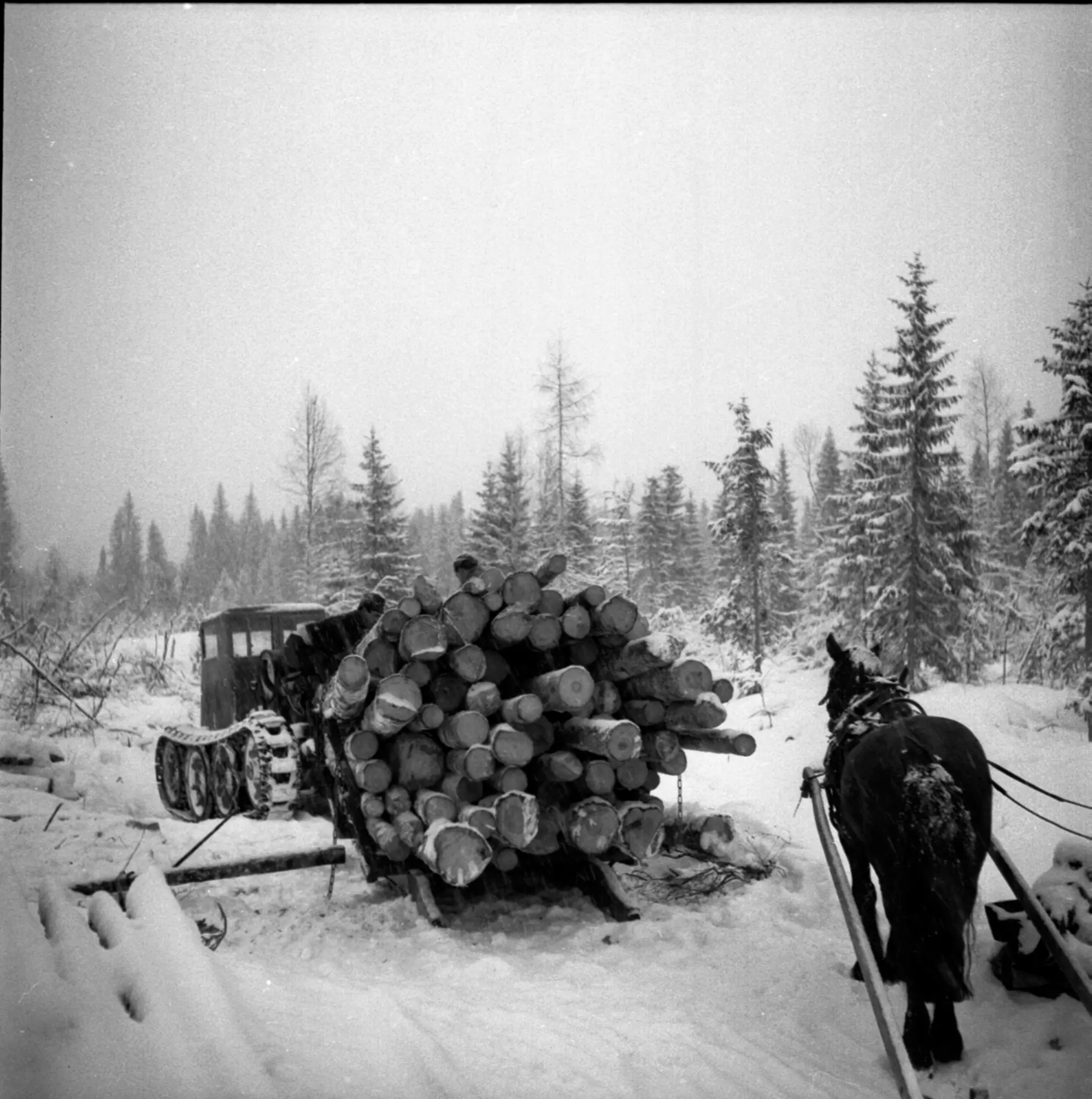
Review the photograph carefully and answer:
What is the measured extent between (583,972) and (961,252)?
21.7 ft

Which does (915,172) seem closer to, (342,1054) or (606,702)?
(606,702)

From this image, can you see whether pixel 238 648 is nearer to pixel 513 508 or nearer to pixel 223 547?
pixel 513 508

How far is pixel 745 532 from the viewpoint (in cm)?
1934

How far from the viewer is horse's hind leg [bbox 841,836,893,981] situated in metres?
4.20

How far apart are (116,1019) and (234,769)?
6158 millimetres

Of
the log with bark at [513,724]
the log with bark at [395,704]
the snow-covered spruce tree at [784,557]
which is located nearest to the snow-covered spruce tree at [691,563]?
the snow-covered spruce tree at [784,557]

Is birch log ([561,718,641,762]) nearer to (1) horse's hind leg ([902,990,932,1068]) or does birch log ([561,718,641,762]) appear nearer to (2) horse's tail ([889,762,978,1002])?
(2) horse's tail ([889,762,978,1002])

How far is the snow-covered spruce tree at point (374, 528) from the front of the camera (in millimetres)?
17594

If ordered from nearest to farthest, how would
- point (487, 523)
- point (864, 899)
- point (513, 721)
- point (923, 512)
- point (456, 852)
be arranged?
point (864, 899)
point (456, 852)
point (513, 721)
point (923, 512)
point (487, 523)

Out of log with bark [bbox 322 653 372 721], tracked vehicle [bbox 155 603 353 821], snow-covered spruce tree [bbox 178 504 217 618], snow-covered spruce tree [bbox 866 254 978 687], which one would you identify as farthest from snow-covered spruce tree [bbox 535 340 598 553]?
snow-covered spruce tree [bbox 178 504 217 618]

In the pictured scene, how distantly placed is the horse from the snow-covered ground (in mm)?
386

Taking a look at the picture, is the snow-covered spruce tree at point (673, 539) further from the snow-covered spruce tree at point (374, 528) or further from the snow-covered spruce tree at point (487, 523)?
the snow-covered spruce tree at point (374, 528)

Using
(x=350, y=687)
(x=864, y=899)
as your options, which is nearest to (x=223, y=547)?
(x=350, y=687)

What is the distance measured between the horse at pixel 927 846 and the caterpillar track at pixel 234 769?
5.44 metres
